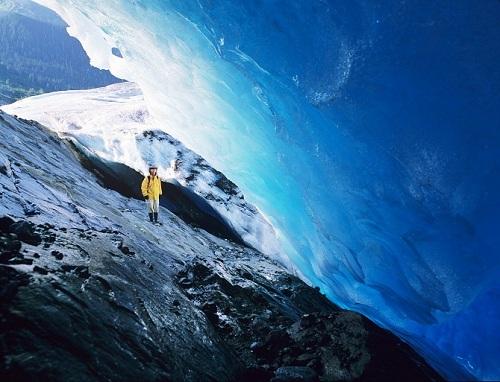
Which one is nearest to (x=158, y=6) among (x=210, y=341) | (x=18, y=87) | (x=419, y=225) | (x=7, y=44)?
(x=210, y=341)

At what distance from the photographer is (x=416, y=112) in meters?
5.27

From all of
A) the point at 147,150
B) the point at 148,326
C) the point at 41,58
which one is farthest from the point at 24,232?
the point at 41,58

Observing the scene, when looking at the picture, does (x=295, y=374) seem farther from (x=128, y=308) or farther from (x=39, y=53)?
(x=39, y=53)

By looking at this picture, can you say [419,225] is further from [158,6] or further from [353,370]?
[158,6]

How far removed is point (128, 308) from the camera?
136 inches

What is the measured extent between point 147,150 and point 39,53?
165ft

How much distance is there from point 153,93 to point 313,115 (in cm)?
582

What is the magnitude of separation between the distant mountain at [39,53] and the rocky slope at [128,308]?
1838 inches

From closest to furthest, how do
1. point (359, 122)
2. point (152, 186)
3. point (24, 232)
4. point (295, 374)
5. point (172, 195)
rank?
point (24, 232) < point (295, 374) < point (359, 122) < point (152, 186) < point (172, 195)

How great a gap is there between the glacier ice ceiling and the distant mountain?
145 ft

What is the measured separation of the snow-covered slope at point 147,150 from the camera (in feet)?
39.0

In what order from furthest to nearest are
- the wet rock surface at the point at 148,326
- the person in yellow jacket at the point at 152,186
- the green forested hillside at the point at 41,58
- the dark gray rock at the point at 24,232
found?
the green forested hillside at the point at 41,58
the person in yellow jacket at the point at 152,186
the dark gray rock at the point at 24,232
the wet rock surface at the point at 148,326

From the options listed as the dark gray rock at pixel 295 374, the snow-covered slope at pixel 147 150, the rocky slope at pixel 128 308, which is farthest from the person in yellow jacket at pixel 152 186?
the dark gray rock at pixel 295 374

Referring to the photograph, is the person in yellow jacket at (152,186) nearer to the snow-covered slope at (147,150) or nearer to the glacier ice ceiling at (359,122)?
the glacier ice ceiling at (359,122)
